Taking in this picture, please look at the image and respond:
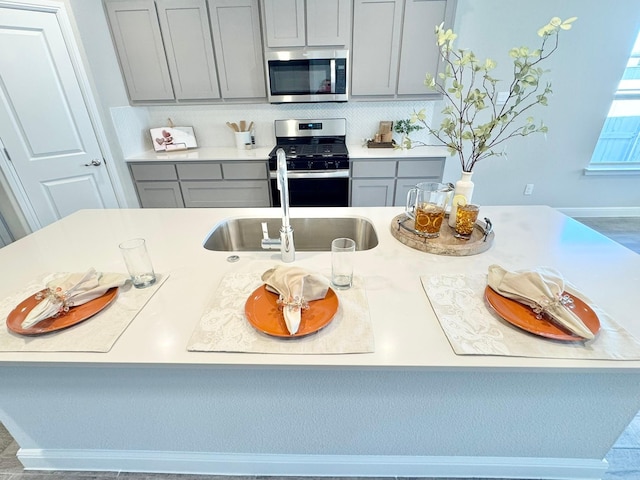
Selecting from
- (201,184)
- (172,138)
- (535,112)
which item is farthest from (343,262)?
(535,112)

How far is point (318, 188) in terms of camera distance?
9.59ft

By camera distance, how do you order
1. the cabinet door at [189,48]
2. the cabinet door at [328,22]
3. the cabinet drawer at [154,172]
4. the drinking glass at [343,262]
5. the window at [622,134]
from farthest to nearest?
the window at [622,134] < the cabinet drawer at [154,172] < the cabinet door at [189,48] < the cabinet door at [328,22] < the drinking glass at [343,262]

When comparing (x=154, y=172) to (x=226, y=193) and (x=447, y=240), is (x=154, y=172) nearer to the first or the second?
(x=226, y=193)

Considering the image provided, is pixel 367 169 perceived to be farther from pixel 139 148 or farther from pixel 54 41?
pixel 54 41

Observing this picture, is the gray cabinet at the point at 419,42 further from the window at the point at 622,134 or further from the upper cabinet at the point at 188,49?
the window at the point at 622,134

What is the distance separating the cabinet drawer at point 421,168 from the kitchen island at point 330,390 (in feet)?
5.31

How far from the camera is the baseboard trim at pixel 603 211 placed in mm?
3500

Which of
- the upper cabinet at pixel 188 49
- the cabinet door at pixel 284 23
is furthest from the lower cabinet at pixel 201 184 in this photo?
the cabinet door at pixel 284 23

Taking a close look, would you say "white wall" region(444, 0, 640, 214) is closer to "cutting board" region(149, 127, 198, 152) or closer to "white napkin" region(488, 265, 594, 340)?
"white napkin" region(488, 265, 594, 340)

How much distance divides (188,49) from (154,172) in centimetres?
120

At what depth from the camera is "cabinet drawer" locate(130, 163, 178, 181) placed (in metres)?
2.97

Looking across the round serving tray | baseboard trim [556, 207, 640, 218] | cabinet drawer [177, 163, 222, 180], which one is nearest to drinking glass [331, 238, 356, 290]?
the round serving tray

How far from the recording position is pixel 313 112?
10.7 ft

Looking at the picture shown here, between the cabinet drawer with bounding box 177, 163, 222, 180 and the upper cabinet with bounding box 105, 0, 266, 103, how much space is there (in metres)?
0.66
